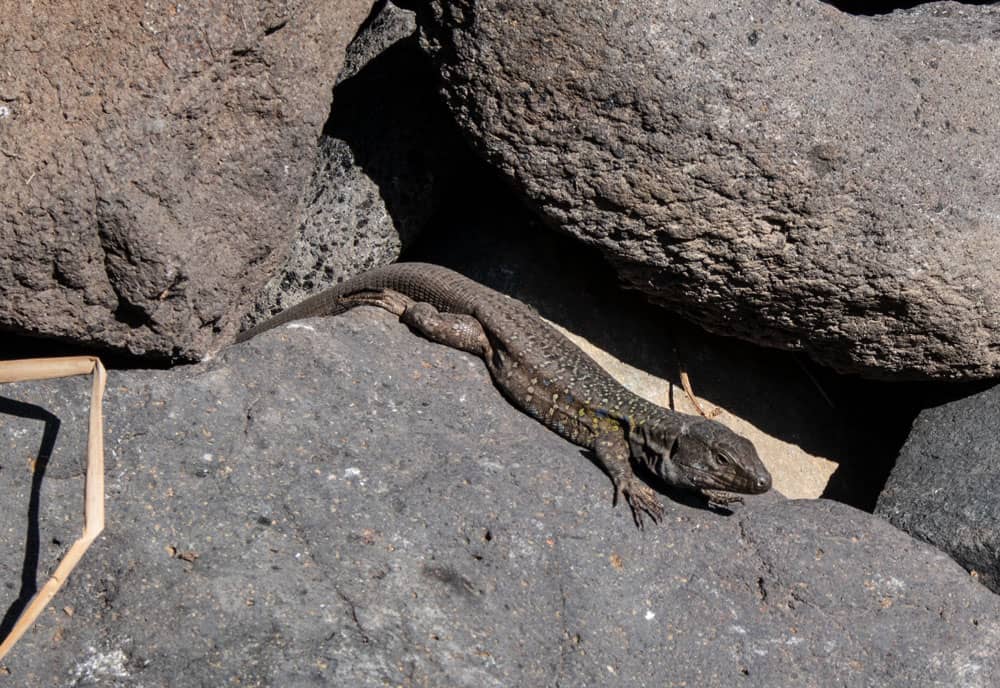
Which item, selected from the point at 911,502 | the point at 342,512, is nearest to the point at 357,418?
the point at 342,512

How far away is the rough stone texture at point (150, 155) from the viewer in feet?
11.6

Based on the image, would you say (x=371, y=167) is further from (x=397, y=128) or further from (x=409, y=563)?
(x=409, y=563)

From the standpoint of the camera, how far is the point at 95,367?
3.60 metres

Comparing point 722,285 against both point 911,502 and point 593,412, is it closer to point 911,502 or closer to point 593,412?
point 593,412

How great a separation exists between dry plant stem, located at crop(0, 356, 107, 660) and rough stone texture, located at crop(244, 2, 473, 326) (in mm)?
1681

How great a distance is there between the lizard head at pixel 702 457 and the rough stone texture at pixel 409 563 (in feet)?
0.36

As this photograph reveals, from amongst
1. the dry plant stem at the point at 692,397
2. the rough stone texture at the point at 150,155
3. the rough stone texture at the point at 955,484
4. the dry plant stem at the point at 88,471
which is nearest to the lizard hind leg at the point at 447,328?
the rough stone texture at the point at 150,155

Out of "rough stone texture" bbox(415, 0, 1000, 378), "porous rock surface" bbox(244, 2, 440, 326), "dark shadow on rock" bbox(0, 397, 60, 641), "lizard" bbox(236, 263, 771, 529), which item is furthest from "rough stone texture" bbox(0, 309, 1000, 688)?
"rough stone texture" bbox(415, 0, 1000, 378)

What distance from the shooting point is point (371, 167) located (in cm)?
523

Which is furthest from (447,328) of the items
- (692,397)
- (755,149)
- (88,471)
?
(88,471)

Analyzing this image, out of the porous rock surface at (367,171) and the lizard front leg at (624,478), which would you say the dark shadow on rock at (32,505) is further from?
the lizard front leg at (624,478)

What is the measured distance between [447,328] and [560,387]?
57 centimetres

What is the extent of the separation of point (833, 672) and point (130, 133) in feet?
9.99

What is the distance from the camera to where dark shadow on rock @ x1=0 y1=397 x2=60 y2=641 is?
3.36 meters
